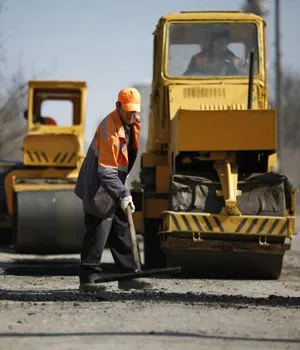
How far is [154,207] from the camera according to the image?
13023 millimetres

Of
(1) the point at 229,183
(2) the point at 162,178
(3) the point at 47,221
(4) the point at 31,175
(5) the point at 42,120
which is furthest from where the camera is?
(5) the point at 42,120

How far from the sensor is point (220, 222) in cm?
1158

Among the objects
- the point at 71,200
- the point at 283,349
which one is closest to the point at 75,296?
the point at 283,349

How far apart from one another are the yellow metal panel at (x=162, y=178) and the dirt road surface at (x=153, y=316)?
72.8 inches

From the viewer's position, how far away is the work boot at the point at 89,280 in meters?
9.88

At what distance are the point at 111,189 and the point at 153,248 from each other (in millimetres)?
3923

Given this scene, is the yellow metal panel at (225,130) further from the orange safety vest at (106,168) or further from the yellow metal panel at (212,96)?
the orange safety vest at (106,168)

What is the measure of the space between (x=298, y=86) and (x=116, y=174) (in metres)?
76.3

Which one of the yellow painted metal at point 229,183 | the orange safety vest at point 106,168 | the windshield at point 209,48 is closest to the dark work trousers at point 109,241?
the orange safety vest at point 106,168

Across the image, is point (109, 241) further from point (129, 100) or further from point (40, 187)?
point (40, 187)

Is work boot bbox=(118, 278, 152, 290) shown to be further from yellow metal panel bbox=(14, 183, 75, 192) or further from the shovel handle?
yellow metal panel bbox=(14, 183, 75, 192)

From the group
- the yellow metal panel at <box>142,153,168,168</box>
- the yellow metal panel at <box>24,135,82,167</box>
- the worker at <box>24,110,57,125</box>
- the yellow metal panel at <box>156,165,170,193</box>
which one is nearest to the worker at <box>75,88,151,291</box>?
the yellow metal panel at <box>156,165,170,193</box>

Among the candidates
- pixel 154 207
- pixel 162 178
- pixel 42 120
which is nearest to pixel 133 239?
pixel 154 207

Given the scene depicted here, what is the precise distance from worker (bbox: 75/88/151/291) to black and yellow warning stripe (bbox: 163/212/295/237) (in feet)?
5.21
